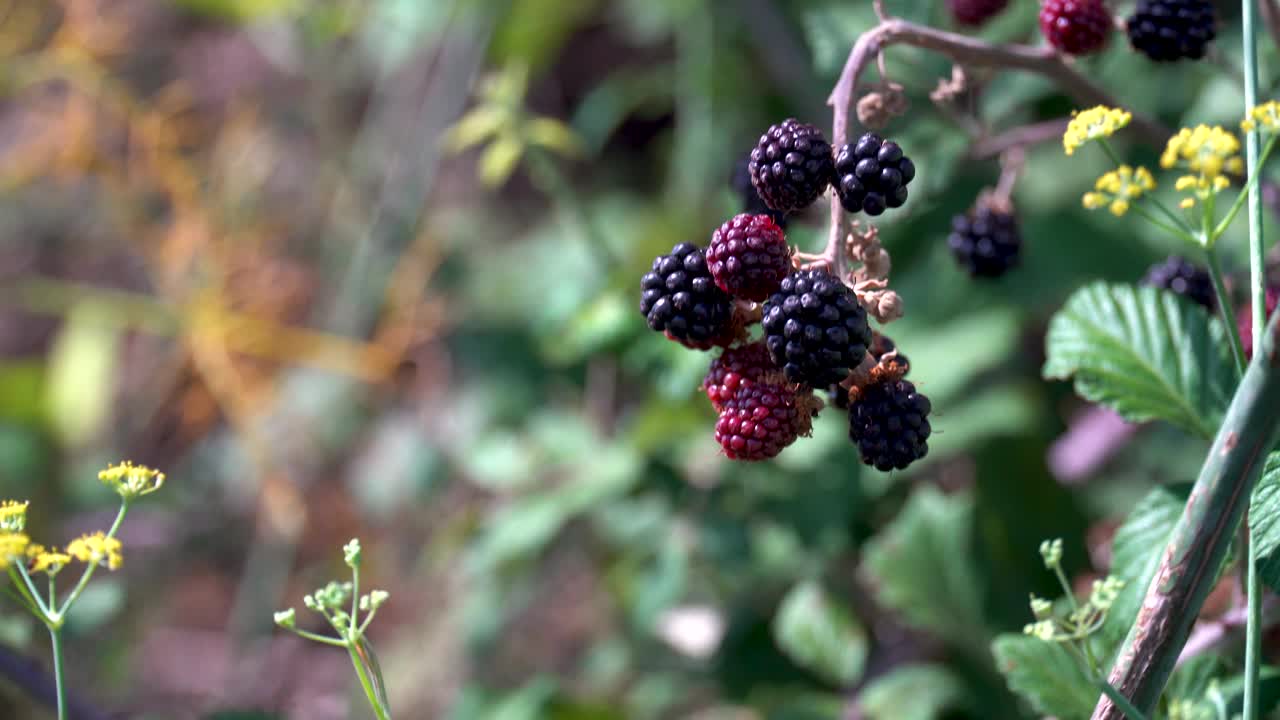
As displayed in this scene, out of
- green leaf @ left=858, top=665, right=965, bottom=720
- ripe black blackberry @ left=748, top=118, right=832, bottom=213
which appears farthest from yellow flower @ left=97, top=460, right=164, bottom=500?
green leaf @ left=858, top=665, right=965, bottom=720

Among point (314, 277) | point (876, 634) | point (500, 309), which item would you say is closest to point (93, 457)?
point (314, 277)

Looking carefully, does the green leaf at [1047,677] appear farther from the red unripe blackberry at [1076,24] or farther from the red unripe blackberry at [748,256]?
the red unripe blackberry at [1076,24]

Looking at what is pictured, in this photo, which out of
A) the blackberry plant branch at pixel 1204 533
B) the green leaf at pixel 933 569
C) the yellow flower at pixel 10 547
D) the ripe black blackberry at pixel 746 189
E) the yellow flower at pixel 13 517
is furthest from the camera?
the green leaf at pixel 933 569

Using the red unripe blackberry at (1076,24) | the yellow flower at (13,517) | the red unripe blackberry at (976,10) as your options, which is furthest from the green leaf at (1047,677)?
the yellow flower at (13,517)

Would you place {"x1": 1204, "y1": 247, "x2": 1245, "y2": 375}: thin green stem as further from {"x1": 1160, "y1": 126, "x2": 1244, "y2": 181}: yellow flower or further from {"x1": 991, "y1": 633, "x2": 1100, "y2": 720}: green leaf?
{"x1": 991, "y1": 633, "x2": 1100, "y2": 720}: green leaf

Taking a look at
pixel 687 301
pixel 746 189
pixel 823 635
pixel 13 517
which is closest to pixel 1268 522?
pixel 687 301

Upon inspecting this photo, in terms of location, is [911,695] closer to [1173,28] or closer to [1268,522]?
[1268,522]
